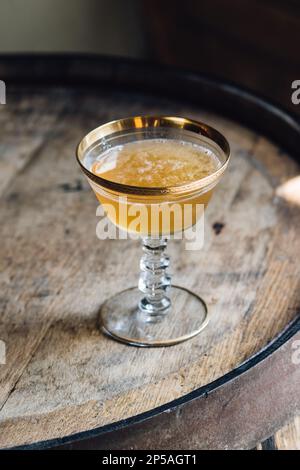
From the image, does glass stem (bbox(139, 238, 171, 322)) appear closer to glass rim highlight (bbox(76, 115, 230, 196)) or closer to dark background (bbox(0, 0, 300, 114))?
glass rim highlight (bbox(76, 115, 230, 196))

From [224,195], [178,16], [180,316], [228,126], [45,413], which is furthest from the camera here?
[178,16]

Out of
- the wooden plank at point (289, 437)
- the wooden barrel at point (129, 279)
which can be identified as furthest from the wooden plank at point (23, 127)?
the wooden plank at point (289, 437)

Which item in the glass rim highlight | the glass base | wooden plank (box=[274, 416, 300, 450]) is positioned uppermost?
the glass rim highlight

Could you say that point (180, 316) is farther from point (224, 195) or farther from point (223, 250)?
point (224, 195)

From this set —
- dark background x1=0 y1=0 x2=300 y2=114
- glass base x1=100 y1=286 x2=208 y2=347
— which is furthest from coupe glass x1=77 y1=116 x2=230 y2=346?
dark background x1=0 y1=0 x2=300 y2=114

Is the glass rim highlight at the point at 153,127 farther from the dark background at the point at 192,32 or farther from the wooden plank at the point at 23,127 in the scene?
the dark background at the point at 192,32

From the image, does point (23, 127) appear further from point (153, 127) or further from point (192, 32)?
point (192, 32)

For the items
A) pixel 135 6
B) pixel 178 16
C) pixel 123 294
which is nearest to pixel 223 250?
pixel 123 294
